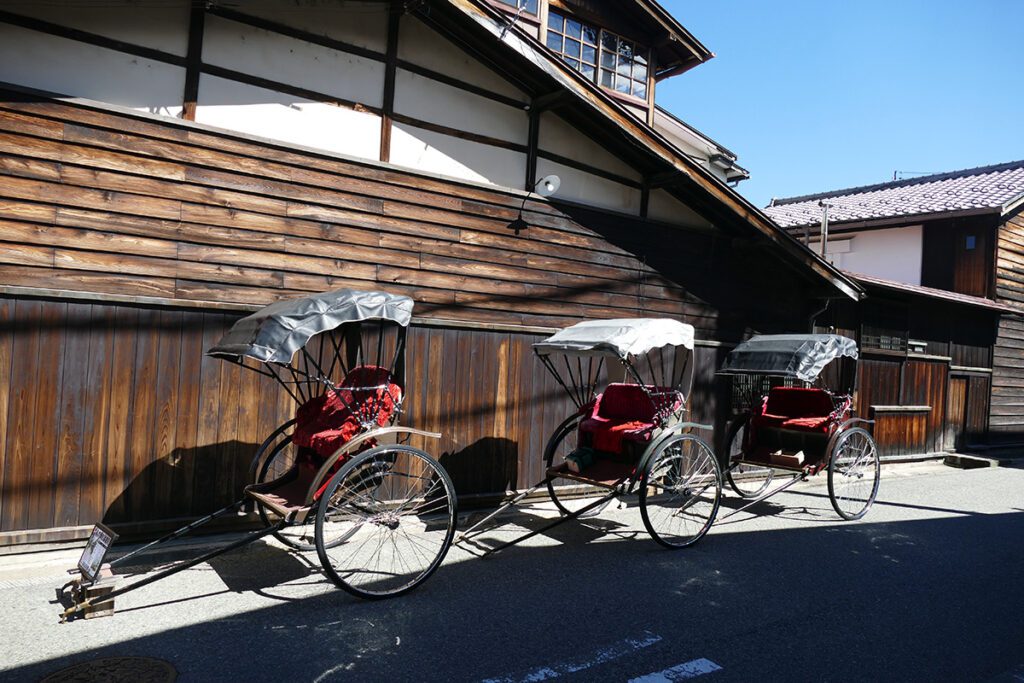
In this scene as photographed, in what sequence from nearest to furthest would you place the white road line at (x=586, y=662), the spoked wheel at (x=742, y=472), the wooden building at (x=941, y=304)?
the white road line at (x=586, y=662)
the spoked wheel at (x=742, y=472)
the wooden building at (x=941, y=304)

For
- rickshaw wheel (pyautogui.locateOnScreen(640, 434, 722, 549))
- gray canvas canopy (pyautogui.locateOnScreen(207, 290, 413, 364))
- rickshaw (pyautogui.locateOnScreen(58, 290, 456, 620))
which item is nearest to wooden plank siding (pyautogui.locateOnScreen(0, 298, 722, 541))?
rickshaw (pyautogui.locateOnScreen(58, 290, 456, 620))

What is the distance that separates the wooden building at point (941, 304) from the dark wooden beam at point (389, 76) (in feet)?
26.9

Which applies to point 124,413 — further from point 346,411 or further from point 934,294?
point 934,294

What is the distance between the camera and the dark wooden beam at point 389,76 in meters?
6.95

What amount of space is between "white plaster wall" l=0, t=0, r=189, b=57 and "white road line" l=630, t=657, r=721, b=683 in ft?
19.9

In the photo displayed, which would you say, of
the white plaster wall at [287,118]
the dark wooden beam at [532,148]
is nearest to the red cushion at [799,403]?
the dark wooden beam at [532,148]

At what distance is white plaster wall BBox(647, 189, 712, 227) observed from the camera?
9.23 meters

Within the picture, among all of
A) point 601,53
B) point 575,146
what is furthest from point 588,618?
point 601,53

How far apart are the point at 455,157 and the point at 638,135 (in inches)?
94.4

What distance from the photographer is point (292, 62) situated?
6.44 m

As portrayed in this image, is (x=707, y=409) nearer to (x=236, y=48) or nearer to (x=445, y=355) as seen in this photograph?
(x=445, y=355)

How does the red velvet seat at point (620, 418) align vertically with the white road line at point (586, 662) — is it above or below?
above

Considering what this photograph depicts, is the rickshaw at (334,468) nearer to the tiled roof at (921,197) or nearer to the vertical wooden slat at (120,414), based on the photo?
the vertical wooden slat at (120,414)

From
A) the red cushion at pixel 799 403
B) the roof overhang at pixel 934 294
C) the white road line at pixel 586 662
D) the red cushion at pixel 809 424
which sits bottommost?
the white road line at pixel 586 662
